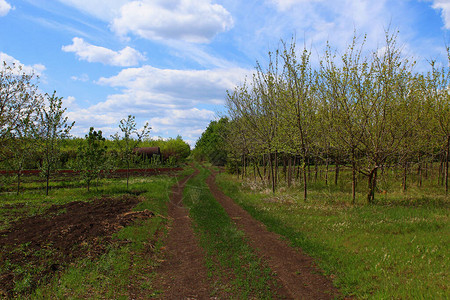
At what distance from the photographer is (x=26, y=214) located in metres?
14.7

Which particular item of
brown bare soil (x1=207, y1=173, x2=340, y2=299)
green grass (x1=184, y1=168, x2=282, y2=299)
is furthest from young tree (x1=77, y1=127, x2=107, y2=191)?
brown bare soil (x1=207, y1=173, x2=340, y2=299)

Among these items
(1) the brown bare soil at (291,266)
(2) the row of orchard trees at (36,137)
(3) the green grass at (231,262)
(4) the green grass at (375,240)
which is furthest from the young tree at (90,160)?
(1) the brown bare soil at (291,266)

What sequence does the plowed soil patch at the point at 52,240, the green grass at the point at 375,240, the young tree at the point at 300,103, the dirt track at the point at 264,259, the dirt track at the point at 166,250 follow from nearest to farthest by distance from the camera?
1. the green grass at the point at 375,240
2. the dirt track at the point at 264,259
3. the dirt track at the point at 166,250
4. the plowed soil patch at the point at 52,240
5. the young tree at the point at 300,103

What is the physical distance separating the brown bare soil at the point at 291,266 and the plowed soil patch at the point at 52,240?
531 cm

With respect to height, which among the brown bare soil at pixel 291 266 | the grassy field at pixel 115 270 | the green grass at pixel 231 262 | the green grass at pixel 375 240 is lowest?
the grassy field at pixel 115 270

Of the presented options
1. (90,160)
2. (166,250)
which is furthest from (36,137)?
(166,250)

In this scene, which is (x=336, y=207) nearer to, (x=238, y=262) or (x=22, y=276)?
(x=238, y=262)

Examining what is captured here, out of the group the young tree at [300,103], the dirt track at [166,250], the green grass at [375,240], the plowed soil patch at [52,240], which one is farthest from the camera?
the young tree at [300,103]

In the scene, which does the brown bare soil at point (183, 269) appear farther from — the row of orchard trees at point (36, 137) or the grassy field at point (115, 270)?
the row of orchard trees at point (36, 137)

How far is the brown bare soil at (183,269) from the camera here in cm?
664

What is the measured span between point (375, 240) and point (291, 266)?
10.8 feet

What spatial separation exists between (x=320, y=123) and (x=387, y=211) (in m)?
5.94

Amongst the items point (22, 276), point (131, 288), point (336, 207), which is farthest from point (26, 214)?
point (336, 207)

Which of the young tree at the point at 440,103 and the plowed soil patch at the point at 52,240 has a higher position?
the young tree at the point at 440,103
